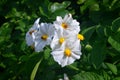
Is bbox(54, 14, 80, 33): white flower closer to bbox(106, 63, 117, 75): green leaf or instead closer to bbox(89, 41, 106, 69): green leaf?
bbox(89, 41, 106, 69): green leaf

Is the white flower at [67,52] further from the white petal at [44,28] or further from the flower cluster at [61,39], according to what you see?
the white petal at [44,28]

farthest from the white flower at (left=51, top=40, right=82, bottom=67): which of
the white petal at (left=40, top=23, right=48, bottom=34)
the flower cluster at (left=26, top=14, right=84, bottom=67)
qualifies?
the white petal at (left=40, top=23, right=48, bottom=34)

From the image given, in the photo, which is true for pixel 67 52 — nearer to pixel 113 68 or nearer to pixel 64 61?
pixel 64 61

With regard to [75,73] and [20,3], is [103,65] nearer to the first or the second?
[75,73]

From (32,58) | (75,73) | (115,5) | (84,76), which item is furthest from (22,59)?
(115,5)

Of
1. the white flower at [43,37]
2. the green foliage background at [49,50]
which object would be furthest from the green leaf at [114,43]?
the white flower at [43,37]

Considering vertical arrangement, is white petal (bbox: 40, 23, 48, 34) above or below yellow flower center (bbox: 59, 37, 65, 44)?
above
